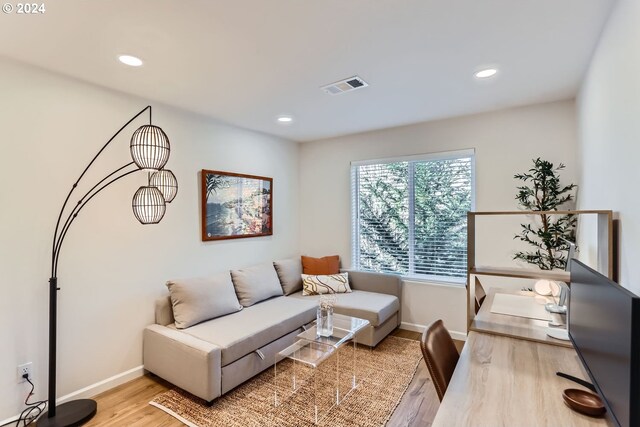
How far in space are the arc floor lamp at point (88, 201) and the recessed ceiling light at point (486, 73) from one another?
2.39 metres

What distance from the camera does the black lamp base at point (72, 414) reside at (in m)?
2.08

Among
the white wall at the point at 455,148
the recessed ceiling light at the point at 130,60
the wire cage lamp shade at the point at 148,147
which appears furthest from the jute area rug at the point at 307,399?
the recessed ceiling light at the point at 130,60

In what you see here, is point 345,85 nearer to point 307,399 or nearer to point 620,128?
point 620,128

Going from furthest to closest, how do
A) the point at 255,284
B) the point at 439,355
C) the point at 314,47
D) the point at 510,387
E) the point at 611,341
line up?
the point at 255,284 → the point at 314,47 → the point at 439,355 → the point at 510,387 → the point at 611,341

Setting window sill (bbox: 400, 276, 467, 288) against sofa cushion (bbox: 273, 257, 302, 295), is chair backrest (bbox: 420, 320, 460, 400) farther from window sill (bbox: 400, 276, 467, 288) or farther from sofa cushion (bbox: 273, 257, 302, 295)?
sofa cushion (bbox: 273, 257, 302, 295)

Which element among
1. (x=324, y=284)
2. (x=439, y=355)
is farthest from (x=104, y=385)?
(x=439, y=355)

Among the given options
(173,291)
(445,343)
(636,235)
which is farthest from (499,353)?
(173,291)

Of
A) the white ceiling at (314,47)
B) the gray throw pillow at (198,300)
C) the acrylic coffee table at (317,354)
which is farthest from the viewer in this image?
the gray throw pillow at (198,300)

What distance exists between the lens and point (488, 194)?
3.34m

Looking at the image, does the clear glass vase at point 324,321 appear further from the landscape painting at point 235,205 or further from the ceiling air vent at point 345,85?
the ceiling air vent at point 345,85

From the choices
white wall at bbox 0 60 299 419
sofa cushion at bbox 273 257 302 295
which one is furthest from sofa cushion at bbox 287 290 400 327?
white wall at bbox 0 60 299 419

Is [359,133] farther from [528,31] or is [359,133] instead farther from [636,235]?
[636,235]

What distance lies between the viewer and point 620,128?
1515 mm

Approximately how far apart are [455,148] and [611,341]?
286 centimetres
